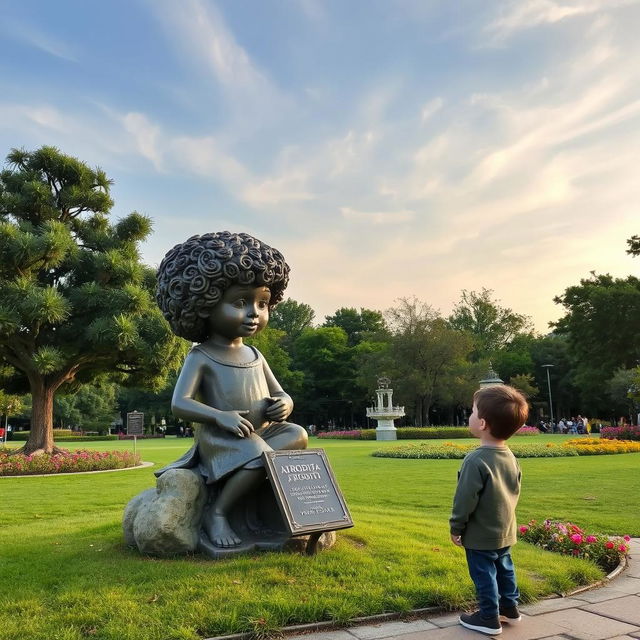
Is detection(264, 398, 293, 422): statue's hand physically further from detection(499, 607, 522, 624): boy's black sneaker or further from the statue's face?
detection(499, 607, 522, 624): boy's black sneaker

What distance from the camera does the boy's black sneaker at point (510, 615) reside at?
382cm

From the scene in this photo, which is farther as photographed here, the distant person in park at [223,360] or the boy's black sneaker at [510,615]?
the distant person in park at [223,360]

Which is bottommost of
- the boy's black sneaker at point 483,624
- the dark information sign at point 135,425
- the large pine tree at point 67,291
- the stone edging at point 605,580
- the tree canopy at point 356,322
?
the stone edging at point 605,580

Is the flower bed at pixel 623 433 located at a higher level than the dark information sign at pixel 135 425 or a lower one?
lower

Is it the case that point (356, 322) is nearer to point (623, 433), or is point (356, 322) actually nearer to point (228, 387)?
point (623, 433)

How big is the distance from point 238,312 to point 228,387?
729 millimetres

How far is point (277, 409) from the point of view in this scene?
18.5ft

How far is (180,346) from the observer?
2011cm

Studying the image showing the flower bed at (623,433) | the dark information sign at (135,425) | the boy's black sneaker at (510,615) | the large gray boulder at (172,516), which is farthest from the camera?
the flower bed at (623,433)

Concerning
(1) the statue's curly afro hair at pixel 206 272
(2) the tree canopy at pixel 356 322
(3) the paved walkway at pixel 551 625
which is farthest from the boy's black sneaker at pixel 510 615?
(2) the tree canopy at pixel 356 322

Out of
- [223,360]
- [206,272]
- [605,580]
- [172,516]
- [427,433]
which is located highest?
[206,272]

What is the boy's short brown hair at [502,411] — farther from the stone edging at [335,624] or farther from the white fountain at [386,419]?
the white fountain at [386,419]

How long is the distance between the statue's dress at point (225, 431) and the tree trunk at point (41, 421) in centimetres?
1596

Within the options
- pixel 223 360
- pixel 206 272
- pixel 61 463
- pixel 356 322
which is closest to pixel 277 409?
pixel 223 360
